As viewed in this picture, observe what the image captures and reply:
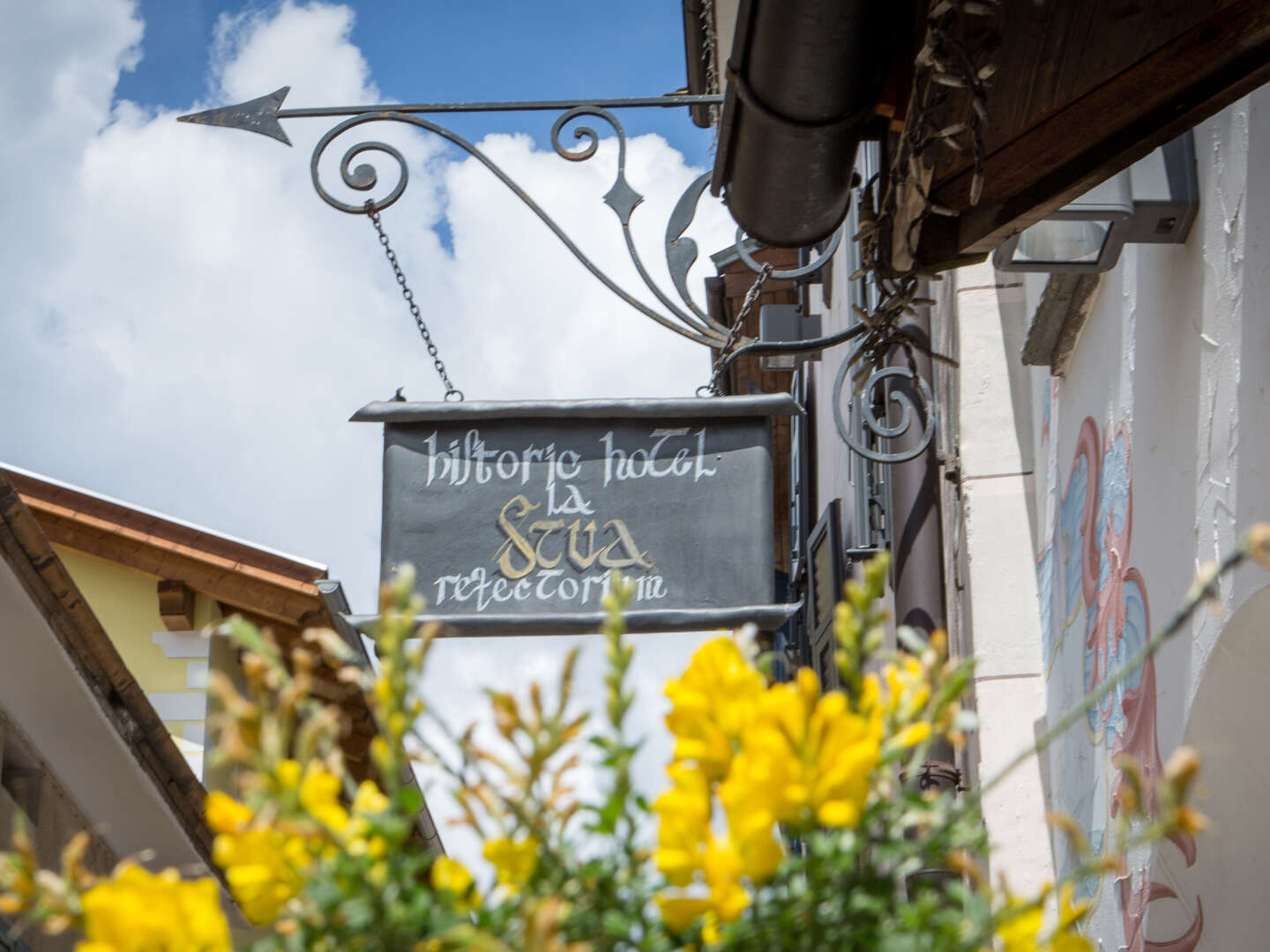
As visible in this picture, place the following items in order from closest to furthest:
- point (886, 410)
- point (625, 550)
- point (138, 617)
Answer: point (625, 550)
point (886, 410)
point (138, 617)

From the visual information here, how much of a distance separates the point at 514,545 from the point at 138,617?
6.59 metres

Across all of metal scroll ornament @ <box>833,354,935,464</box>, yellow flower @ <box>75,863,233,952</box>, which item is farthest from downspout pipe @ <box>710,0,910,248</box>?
yellow flower @ <box>75,863,233,952</box>

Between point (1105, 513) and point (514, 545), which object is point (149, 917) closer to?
point (514, 545)

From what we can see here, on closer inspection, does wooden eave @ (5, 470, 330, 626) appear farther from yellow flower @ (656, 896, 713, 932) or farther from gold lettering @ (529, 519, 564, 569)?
yellow flower @ (656, 896, 713, 932)

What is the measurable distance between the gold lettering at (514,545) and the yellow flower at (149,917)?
2.58m

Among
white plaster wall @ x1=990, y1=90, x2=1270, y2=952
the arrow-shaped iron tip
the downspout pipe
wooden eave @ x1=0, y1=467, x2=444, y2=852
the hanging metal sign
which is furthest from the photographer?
wooden eave @ x1=0, y1=467, x2=444, y2=852

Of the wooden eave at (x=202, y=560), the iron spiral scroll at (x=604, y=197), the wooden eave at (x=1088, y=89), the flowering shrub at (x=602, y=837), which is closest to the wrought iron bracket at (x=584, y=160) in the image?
the iron spiral scroll at (x=604, y=197)

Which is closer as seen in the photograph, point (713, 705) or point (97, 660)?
point (713, 705)

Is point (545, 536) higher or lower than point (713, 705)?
higher

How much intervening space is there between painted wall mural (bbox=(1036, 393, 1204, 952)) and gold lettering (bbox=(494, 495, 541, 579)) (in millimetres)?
1262

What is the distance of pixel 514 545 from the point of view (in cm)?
346

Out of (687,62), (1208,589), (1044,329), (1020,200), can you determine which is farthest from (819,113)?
(687,62)

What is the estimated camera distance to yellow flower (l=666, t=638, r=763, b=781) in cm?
92

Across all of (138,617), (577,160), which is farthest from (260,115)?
(138,617)
